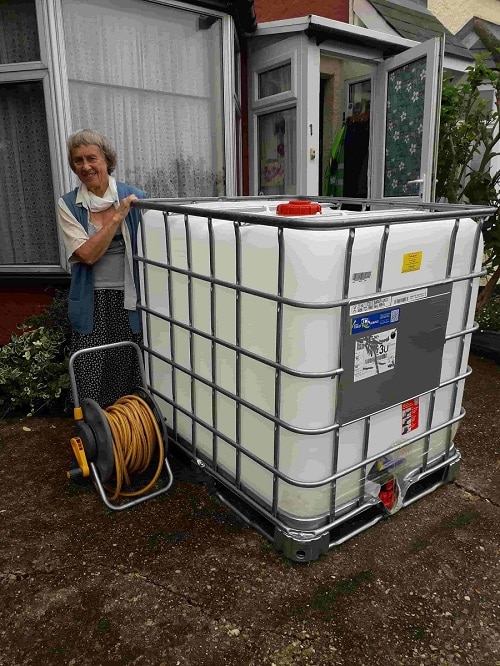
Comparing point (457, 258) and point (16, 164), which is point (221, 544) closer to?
point (457, 258)

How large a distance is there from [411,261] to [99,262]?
1.76m

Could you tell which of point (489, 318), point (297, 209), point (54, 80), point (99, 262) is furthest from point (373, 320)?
point (489, 318)

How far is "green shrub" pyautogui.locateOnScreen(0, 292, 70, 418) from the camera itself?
3633 millimetres

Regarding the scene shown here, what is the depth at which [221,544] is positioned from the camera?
2324mm

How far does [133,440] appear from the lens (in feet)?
8.56

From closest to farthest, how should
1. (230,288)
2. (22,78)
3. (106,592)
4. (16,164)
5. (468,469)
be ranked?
(106,592), (230,288), (468,469), (22,78), (16,164)

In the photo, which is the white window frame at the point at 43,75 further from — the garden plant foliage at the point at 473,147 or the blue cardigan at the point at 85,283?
the garden plant foliage at the point at 473,147

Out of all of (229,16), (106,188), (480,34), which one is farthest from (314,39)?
(480,34)

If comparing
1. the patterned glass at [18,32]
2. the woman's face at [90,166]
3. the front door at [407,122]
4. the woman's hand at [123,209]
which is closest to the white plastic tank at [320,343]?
the woman's hand at [123,209]

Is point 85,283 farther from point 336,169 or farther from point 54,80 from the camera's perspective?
point 336,169

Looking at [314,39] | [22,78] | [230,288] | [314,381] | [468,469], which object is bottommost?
[468,469]

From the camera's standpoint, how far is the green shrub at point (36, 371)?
11.9 ft

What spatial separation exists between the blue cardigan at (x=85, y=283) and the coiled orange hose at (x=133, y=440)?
0.55 metres

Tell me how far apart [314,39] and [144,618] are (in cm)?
475
